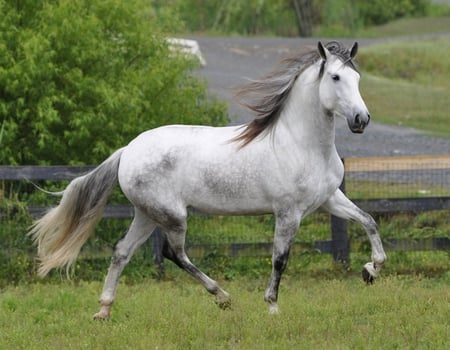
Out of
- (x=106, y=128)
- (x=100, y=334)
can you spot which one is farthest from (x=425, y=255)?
(x=100, y=334)

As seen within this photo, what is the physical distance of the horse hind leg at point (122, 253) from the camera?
8.98 meters

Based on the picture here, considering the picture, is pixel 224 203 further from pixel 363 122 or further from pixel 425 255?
pixel 425 255

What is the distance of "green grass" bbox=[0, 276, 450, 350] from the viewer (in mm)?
7613

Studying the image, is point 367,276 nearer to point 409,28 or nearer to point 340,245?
point 340,245

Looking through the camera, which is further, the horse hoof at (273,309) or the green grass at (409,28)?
the green grass at (409,28)

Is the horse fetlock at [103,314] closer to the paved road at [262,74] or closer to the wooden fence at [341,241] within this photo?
the wooden fence at [341,241]

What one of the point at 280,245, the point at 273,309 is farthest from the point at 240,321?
the point at 280,245

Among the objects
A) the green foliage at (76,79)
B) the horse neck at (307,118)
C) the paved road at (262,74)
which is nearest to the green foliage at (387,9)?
the paved road at (262,74)

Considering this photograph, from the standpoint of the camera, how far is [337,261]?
40.5ft

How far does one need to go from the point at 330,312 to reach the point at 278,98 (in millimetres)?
1771

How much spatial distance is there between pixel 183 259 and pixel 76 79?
4859mm

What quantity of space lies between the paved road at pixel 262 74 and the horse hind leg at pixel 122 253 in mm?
4101

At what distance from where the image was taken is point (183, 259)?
904 centimetres

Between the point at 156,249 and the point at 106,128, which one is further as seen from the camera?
the point at 106,128
